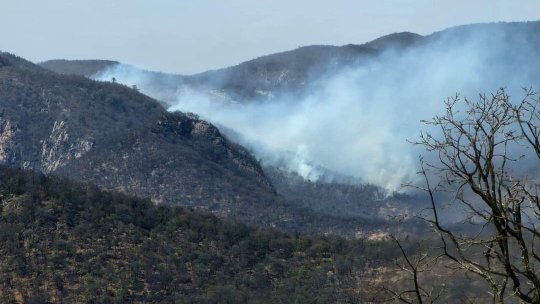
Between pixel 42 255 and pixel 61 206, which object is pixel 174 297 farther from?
pixel 61 206

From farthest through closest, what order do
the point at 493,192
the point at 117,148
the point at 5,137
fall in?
1. the point at 5,137
2. the point at 117,148
3. the point at 493,192

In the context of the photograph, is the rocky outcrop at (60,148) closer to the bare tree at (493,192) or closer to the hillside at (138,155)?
the hillside at (138,155)

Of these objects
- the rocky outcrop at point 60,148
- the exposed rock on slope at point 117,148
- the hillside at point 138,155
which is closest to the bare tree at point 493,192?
the hillside at point 138,155

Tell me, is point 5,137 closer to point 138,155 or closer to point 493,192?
point 138,155

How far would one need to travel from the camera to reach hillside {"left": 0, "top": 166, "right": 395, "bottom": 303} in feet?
246

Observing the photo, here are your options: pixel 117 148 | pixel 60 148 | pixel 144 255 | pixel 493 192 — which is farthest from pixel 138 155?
pixel 493 192

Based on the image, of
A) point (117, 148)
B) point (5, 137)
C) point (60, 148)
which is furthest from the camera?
point (5, 137)

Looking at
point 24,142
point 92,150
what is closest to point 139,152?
point 92,150

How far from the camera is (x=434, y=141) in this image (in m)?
13.9

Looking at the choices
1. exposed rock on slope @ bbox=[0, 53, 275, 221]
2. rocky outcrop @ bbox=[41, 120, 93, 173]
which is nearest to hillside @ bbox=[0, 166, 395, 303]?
exposed rock on slope @ bbox=[0, 53, 275, 221]

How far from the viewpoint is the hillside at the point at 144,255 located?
75.1 metres

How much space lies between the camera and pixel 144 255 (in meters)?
86.2

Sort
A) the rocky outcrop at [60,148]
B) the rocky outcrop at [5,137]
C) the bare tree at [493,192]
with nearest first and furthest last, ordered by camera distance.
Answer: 1. the bare tree at [493,192]
2. the rocky outcrop at [60,148]
3. the rocky outcrop at [5,137]

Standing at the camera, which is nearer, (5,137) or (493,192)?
(493,192)
